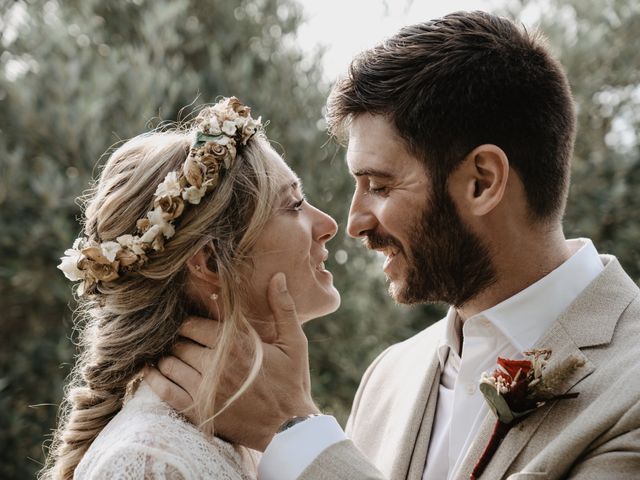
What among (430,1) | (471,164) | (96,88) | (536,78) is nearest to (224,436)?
(471,164)

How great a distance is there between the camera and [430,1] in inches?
243

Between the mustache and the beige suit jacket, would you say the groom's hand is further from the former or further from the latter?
the mustache

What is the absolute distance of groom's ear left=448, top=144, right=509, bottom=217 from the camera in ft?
10.1

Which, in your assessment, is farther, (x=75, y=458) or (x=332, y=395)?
(x=332, y=395)

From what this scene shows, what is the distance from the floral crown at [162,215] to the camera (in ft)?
9.91

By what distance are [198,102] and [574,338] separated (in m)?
3.82

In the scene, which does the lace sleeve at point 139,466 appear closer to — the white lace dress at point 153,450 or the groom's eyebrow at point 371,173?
the white lace dress at point 153,450

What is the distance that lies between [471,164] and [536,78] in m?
0.38

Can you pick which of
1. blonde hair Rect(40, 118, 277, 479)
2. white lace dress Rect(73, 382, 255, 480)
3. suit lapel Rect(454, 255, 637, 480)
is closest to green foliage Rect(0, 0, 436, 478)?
blonde hair Rect(40, 118, 277, 479)

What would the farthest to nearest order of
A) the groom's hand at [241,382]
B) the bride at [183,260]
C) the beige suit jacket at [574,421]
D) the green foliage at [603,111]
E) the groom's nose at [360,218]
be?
the green foliage at [603,111], the groom's nose at [360,218], the bride at [183,260], the groom's hand at [241,382], the beige suit jacket at [574,421]

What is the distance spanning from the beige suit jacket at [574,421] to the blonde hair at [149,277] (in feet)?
2.18

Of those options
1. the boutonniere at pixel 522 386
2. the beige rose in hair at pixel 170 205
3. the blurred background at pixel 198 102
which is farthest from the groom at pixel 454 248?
the blurred background at pixel 198 102

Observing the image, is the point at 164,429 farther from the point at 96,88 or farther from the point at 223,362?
the point at 96,88

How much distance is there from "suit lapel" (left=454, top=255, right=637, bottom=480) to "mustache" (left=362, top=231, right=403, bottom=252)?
663 millimetres
